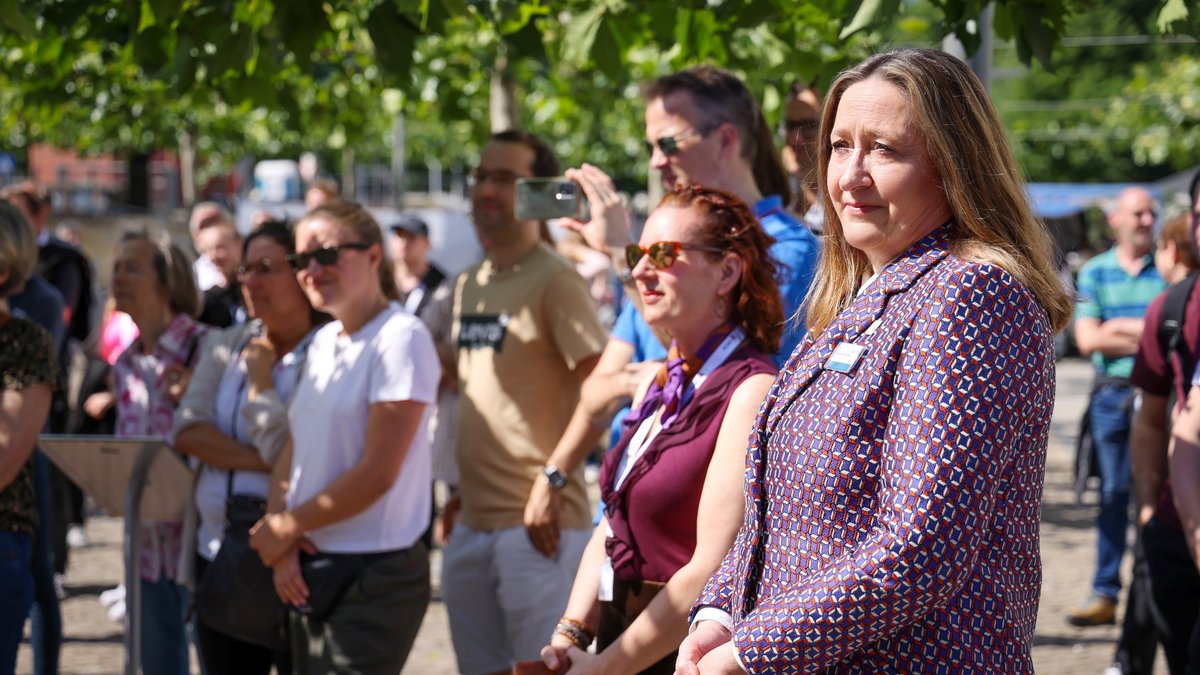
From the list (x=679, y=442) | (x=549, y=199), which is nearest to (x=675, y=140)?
(x=549, y=199)

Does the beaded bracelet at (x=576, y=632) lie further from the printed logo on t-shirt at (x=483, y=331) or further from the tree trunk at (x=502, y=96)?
the tree trunk at (x=502, y=96)

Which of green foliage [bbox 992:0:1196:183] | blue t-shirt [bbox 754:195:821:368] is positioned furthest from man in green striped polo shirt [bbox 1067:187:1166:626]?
green foliage [bbox 992:0:1196:183]

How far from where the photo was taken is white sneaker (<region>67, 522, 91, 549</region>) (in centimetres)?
919

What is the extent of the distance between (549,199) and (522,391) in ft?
2.93

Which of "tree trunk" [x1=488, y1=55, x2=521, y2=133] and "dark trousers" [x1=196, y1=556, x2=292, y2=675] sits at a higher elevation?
"tree trunk" [x1=488, y1=55, x2=521, y2=133]

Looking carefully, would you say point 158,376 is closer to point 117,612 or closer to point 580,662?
point 117,612

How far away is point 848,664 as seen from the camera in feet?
6.65

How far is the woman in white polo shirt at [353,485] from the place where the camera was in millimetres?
3963

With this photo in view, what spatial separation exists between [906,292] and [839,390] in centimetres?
17

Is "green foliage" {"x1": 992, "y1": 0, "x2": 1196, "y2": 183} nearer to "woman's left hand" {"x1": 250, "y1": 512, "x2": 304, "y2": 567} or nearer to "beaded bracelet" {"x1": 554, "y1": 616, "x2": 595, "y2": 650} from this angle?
"woman's left hand" {"x1": 250, "y1": 512, "x2": 304, "y2": 567}

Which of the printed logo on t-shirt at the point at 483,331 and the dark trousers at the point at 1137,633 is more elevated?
the printed logo on t-shirt at the point at 483,331

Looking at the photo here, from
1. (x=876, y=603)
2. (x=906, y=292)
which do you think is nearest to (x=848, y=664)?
(x=876, y=603)

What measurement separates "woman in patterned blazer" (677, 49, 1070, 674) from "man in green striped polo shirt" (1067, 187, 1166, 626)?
550cm

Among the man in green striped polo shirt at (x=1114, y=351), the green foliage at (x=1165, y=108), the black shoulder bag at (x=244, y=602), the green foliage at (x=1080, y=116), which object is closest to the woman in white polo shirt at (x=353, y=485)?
the black shoulder bag at (x=244, y=602)
